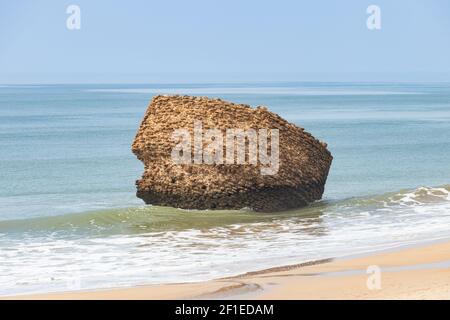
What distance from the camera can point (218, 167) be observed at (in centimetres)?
2273

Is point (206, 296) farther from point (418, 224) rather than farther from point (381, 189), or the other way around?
point (381, 189)

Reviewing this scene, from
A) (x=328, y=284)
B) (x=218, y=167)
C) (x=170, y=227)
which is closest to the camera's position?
(x=328, y=284)

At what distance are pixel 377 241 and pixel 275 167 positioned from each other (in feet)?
12.9

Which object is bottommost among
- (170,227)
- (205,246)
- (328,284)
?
(170,227)

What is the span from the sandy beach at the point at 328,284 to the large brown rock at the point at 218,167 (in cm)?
596

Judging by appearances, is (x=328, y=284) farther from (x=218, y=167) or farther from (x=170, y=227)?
(x=218, y=167)

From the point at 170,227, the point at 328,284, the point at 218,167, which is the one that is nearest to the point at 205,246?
the point at 170,227

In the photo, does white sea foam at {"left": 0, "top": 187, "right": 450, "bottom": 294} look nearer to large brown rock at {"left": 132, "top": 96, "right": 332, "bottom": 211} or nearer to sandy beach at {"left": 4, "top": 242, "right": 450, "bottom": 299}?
large brown rock at {"left": 132, "top": 96, "right": 332, "bottom": 211}

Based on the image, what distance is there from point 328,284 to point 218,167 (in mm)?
8316

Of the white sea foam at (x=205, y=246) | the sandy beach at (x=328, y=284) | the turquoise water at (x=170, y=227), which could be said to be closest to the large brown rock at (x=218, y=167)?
Answer: the turquoise water at (x=170, y=227)

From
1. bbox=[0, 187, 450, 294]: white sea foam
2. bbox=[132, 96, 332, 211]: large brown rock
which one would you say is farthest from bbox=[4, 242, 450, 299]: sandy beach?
bbox=[132, 96, 332, 211]: large brown rock

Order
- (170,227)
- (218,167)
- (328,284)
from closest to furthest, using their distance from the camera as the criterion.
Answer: (328,284), (170,227), (218,167)

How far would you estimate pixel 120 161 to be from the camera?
47.7 metres
